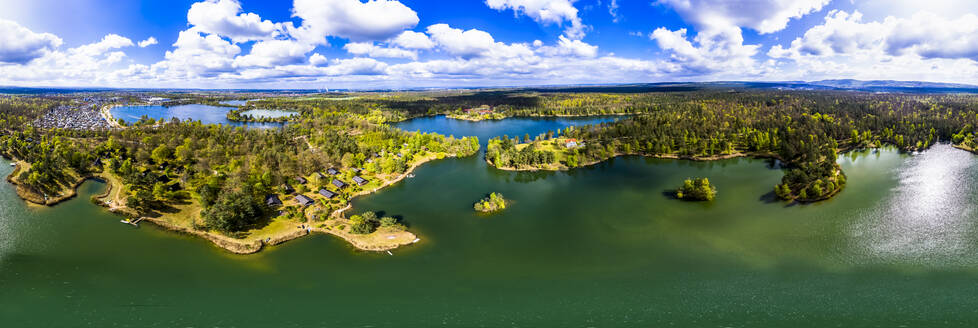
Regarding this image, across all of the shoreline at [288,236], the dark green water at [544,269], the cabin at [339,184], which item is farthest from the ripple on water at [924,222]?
the cabin at [339,184]

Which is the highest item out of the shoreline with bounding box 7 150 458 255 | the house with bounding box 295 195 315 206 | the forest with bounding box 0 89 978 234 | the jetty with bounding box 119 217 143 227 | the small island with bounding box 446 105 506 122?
the small island with bounding box 446 105 506 122

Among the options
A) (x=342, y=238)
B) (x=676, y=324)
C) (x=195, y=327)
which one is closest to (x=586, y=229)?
(x=676, y=324)

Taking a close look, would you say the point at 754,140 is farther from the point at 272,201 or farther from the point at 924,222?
the point at 272,201

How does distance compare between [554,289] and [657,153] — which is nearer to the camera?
[554,289]

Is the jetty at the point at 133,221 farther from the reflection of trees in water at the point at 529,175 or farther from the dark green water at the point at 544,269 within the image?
the reflection of trees in water at the point at 529,175

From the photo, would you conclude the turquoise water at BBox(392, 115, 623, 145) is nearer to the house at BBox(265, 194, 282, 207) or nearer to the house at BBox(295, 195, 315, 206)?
the house at BBox(295, 195, 315, 206)

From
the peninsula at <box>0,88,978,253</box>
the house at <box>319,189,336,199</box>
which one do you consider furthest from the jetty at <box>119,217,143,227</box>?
the house at <box>319,189,336,199</box>

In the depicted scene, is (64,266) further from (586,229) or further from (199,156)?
(586,229)
